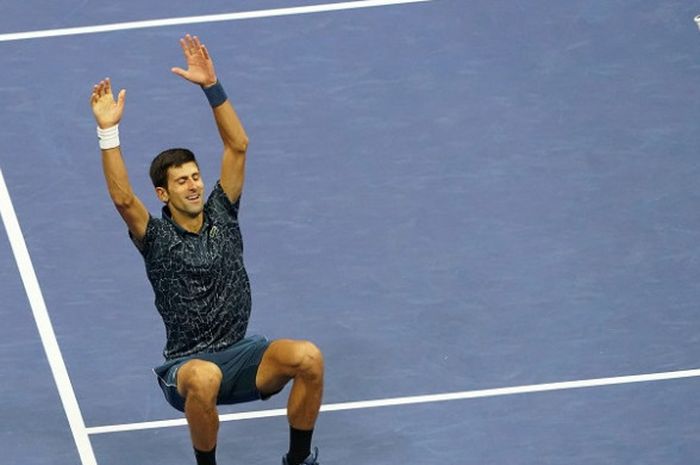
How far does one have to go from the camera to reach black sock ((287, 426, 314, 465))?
13.1m

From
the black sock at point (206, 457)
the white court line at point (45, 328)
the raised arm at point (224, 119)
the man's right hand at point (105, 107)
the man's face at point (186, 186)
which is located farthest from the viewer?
the white court line at point (45, 328)

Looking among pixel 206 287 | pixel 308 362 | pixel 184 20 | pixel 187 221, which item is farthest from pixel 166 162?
pixel 184 20

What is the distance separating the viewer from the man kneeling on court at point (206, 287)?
1282 cm

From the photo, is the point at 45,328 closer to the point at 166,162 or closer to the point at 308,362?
the point at 166,162

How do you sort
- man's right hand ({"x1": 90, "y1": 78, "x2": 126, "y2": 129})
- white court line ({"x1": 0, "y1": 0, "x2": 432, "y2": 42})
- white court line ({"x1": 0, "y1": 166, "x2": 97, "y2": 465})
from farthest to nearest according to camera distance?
white court line ({"x1": 0, "y1": 0, "x2": 432, "y2": 42}) → white court line ({"x1": 0, "y1": 166, "x2": 97, "y2": 465}) → man's right hand ({"x1": 90, "y1": 78, "x2": 126, "y2": 129})

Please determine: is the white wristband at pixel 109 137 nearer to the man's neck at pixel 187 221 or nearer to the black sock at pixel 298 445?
the man's neck at pixel 187 221

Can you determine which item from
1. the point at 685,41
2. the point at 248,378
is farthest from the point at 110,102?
the point at 685,41

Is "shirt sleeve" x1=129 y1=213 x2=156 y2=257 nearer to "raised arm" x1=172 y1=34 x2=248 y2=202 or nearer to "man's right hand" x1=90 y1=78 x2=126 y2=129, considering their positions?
"raised arm" x1=172 y1=34 x2=248 y2=202

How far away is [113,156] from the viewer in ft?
41.7

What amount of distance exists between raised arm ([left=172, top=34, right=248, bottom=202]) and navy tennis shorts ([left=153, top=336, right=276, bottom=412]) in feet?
2.81

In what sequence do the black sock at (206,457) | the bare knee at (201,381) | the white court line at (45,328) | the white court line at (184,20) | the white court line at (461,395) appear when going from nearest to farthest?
Result: the bare knee at (201,381), the black sock at (206,457), the white court line at (45,328), the white court line at (461,395), the white court line at (184,20)

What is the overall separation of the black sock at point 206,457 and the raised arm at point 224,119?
1.41 m

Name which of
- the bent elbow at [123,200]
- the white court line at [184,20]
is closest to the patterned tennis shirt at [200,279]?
the bent elbow at [123,200]

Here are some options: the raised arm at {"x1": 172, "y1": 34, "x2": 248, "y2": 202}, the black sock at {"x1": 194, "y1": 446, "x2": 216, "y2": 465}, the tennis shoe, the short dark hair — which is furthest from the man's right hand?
the tennis shoe
